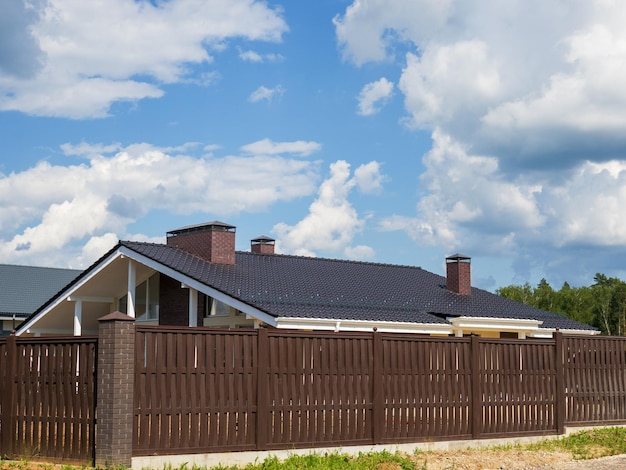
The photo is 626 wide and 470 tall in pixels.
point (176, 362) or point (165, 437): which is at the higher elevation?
point (176, 362)

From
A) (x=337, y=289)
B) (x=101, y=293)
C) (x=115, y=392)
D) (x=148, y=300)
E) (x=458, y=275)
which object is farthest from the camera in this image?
(x=458, y=275)

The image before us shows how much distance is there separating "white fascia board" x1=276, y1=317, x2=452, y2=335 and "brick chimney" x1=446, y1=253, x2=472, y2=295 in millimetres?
4852

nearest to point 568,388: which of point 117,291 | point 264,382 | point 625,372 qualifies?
point 625,372

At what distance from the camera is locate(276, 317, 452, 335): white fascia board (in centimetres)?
1848

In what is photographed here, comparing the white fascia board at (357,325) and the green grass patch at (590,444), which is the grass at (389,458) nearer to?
the green grass patch at (590,444)

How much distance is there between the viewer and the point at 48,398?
11.3 metres

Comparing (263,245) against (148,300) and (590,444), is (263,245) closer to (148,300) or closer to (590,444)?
(148,300)

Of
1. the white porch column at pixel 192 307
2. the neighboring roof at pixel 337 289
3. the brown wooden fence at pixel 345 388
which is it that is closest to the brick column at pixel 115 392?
the brown wooden fence at pixel 345 388

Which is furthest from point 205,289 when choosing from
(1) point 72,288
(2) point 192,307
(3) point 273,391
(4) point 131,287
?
(3) point 273,391

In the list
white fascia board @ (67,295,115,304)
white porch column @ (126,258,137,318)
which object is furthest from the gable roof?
white porch column @ (126,258,137,318)

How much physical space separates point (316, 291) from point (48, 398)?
11247 millimetres

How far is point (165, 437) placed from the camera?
1097cm

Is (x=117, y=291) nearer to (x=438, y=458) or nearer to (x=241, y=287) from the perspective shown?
(x=241, y=287)

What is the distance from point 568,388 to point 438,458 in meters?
3.99
